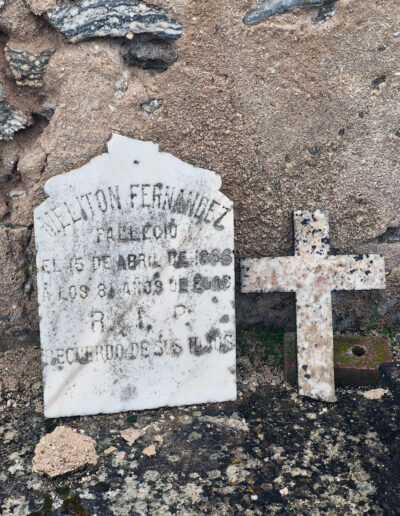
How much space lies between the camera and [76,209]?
2088mm

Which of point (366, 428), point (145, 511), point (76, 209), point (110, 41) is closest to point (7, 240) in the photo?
point (76, 209)

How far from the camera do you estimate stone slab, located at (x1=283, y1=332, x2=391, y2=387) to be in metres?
2.28

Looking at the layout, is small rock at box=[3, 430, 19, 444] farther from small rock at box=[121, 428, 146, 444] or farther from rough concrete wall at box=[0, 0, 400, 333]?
rough concrete wall at box=[0, 0, 400, 333]

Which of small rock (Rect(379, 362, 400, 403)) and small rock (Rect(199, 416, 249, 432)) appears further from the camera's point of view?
small rock (Rect(379, 362, 400, 403))

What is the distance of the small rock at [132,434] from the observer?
79.0 inches

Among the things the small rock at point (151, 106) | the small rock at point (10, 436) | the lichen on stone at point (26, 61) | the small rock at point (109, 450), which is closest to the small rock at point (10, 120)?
the lichen on stone at point (26, 61)

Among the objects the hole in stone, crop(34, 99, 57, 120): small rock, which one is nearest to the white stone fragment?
the hole in stone

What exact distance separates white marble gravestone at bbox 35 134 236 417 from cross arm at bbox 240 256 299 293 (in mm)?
132

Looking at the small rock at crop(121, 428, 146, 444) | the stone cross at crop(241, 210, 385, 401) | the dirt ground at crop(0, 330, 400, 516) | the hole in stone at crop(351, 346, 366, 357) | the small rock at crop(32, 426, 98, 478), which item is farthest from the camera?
the hole in stone at crop(351, 346, 366, 357)

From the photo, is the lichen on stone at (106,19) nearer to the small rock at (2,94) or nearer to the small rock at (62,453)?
the small rock at (2,94)

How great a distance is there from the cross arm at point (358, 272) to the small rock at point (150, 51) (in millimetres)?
988

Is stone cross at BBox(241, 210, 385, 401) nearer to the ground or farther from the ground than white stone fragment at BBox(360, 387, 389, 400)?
farther from the ground

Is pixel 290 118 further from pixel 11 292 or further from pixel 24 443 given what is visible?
pixel 24 443

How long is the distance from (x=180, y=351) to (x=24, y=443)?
637 millimetres
